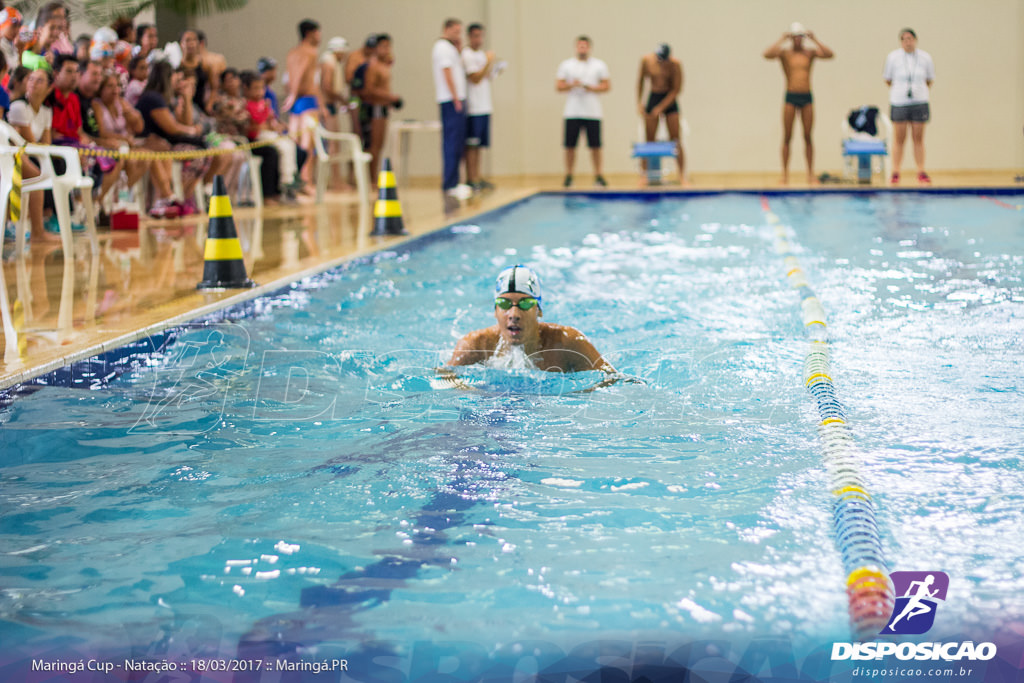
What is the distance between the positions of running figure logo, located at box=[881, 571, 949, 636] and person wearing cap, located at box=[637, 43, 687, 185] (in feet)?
38.8

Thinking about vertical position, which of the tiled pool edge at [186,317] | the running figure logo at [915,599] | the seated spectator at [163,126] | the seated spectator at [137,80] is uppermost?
the seated spectator at [137,80]

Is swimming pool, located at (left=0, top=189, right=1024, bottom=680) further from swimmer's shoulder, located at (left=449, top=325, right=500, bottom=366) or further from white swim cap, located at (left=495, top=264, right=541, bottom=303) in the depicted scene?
white swim cap, located at (left=495, top=264, right=541, bottom=303)

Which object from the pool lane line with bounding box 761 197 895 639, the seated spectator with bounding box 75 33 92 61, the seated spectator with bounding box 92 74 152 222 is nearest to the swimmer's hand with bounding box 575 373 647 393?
the pool lane line with bounding box 761 197 895 639

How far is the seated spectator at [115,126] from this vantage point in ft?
29.5

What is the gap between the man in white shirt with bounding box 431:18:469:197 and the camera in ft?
42.2

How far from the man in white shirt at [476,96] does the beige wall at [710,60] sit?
4.22m

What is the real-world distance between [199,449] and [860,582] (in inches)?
86.0

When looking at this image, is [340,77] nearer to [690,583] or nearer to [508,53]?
[508,53]

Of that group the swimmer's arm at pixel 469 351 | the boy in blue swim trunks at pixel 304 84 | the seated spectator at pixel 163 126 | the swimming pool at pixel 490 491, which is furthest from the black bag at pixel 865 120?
the swimmer's arm at pixel 469 351

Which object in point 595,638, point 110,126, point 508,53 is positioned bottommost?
point 595,638

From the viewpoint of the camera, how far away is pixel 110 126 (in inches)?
362

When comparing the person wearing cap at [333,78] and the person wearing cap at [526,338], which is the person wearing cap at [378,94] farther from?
the person wearing cap at [526,338]

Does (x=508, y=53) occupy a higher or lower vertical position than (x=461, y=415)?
higher

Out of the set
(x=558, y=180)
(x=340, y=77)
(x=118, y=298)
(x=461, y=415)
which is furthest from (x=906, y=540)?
(x=558, y=180)
